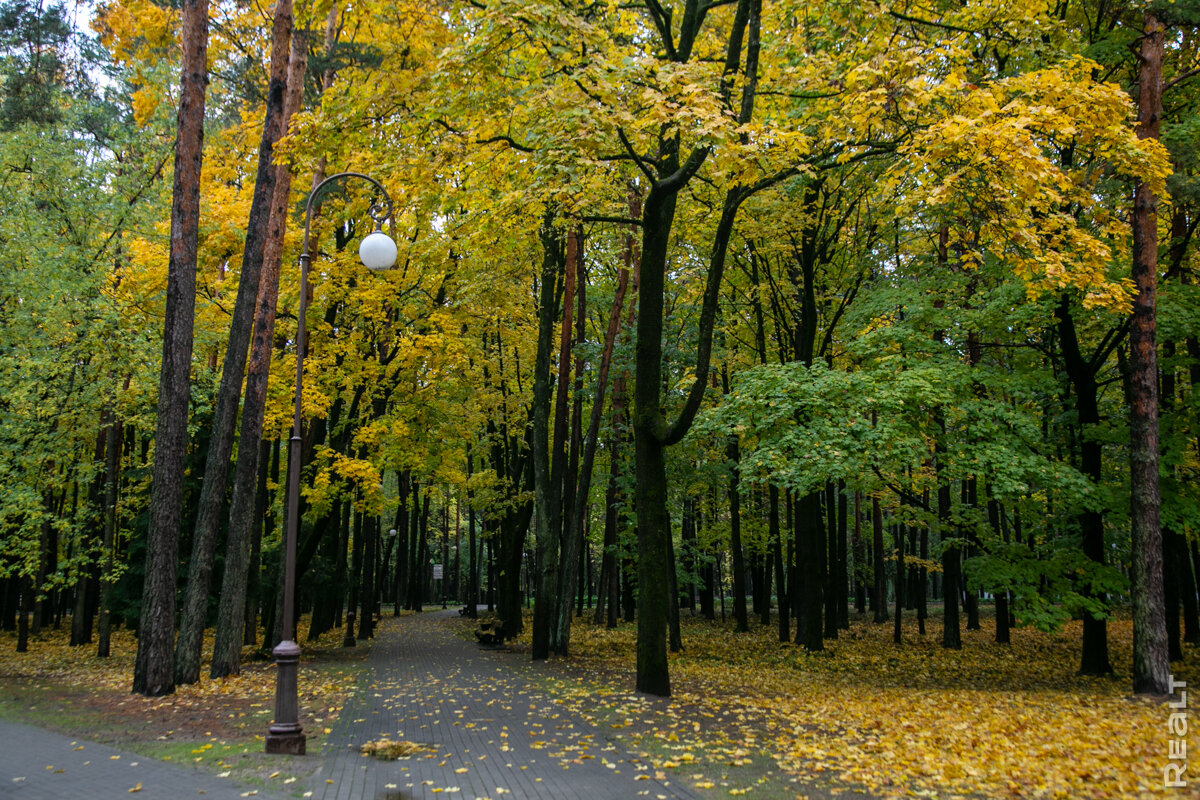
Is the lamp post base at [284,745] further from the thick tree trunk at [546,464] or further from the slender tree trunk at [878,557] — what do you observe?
the slender tree trunk at [878,557]

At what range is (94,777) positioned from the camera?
6.58 meters

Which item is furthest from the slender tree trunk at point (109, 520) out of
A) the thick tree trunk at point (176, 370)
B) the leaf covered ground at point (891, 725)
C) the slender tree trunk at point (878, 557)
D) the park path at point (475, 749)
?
the slender tree trunk at point (878, 557)

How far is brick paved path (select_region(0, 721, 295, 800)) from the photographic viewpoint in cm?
610

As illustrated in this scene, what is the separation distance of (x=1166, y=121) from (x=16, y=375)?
23.9 m

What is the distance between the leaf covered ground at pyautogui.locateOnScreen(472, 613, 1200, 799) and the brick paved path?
409 centimetres

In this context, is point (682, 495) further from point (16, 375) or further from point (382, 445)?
point (16, 375)

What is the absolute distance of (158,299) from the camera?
17.4 meters

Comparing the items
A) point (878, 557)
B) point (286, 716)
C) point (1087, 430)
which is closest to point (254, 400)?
point (286, 716)

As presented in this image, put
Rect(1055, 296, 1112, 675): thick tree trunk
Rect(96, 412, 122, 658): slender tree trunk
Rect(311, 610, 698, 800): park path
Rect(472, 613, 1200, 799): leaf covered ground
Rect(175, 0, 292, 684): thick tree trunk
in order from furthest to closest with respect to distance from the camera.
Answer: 1. Rect(96, 412, 122, 658): slender tree trunk
2. Rect(1055, 296, 1112, 675): thick tree trunk
3. Rect(175, 0, 292, 684): thick tree trunk
4. Rect(472, 613, 1200, 799): leaf covered ground
5. Rect(311, 610, 698, 800): park path

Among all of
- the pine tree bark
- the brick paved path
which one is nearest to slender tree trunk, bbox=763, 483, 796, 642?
the pine tree bark

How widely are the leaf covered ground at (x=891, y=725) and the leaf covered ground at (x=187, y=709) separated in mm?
3716

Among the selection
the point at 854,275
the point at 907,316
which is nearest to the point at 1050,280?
A: the point at 907,316

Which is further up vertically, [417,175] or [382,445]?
[417,175]

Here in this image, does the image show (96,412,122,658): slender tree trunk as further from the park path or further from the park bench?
the park bench
